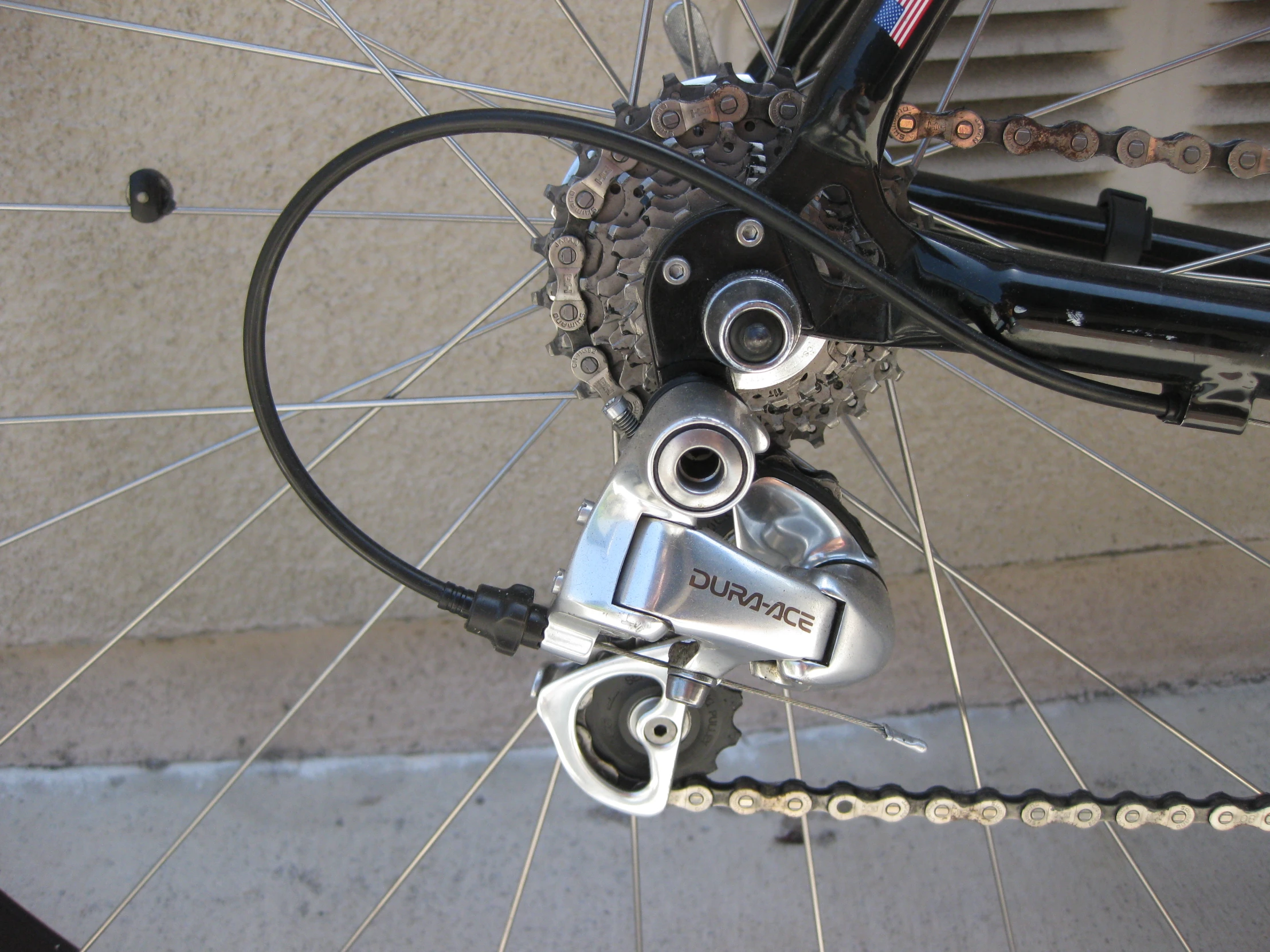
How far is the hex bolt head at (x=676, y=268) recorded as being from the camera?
21.1 inches

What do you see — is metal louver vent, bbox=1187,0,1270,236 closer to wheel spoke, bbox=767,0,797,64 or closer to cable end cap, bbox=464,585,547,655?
wheel spoke, bbox=767,0,797,64

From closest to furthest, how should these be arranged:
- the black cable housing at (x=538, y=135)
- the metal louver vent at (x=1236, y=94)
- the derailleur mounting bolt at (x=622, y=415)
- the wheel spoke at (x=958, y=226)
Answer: the black cable housing at (x=538, y=135) < the derailleur mounting bolt at (x=622, y=415) < the wheel spoke at (x=958, y=226) < the metal louver vent at (x=1236, y=94)

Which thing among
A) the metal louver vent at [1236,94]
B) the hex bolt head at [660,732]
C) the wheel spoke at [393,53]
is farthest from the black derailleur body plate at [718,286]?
the metal louver vent at [1236,94]

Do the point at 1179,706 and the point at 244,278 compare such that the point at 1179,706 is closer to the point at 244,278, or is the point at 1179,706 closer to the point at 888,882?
the point at 888,882

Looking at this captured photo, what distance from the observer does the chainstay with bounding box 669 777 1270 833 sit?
0.66 metres

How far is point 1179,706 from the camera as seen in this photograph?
1.04 meters

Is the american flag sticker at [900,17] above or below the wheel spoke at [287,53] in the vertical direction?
below

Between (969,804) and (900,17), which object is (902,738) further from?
(900,17)

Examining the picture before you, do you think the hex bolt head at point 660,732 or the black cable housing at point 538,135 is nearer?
the black cable housing at point 538,135

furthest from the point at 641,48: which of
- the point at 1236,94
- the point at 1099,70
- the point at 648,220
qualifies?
the point at 1236,94

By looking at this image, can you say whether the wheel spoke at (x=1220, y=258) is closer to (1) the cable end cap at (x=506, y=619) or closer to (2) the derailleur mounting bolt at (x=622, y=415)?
(2) the derailleur mounting bolt at (x=622, y=415)

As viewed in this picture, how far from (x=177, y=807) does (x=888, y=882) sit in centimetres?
73

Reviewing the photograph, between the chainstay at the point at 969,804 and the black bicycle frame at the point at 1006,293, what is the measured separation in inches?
11.3

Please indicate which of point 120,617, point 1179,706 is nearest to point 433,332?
point 120,617
